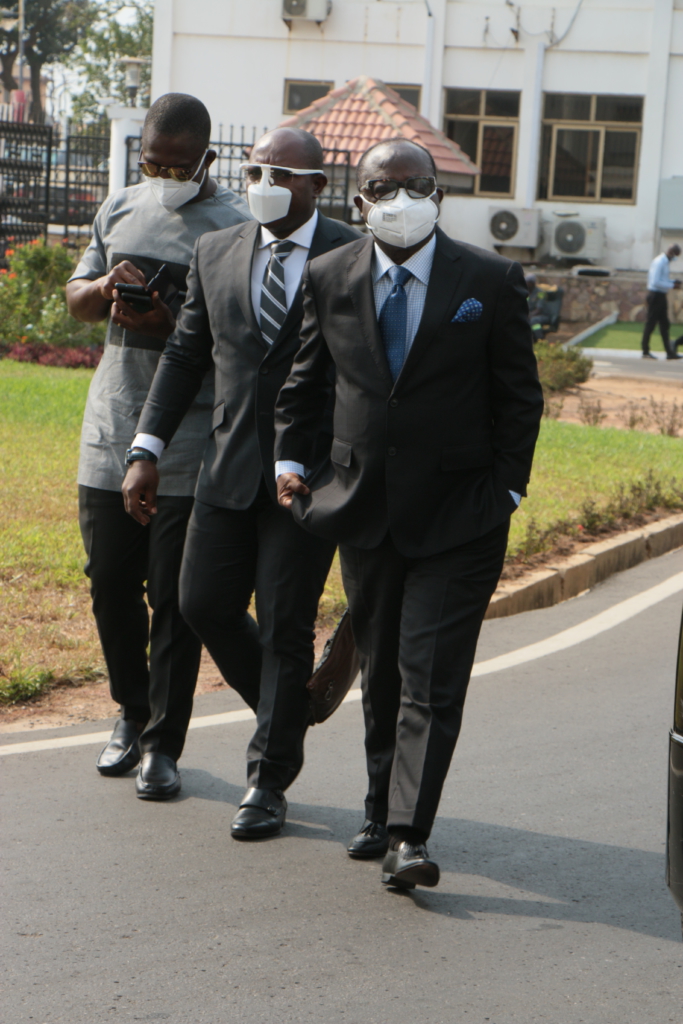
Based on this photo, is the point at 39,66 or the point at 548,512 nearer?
the point at 548,512

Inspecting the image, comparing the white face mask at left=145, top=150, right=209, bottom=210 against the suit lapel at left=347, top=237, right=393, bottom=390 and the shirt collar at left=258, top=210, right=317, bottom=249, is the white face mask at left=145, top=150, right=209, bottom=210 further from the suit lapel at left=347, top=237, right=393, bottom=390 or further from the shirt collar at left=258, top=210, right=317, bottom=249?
the suit lapel at left=347, top=237, right=393, bottom=390

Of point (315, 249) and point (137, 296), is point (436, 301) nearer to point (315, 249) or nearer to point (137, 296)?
point (315, 249)

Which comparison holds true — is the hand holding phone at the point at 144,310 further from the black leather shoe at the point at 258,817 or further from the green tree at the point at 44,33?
the green tree at the point at 44,33

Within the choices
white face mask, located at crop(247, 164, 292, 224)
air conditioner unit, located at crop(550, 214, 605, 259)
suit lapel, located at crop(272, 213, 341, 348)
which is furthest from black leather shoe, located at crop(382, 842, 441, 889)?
air conditioner unit, located at crop(550, 214, 605, 259)

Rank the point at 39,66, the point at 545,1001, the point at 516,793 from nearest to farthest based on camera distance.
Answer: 1. the point at 545,1001
2. the point at 516,793
3. the point at 39,66

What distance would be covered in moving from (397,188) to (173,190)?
996 mm

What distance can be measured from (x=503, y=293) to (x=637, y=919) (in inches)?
71.3

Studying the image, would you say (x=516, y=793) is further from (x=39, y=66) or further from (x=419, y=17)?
(x=39, y=66)

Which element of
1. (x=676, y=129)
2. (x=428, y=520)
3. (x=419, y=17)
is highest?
(x=419, y=17)

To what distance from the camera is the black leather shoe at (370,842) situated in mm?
4051

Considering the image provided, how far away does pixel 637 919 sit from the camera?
3.74 metres

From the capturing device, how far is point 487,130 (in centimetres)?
3058

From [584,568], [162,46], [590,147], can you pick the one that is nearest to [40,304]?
[584,568]

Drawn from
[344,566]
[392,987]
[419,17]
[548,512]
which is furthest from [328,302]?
[419,17]
